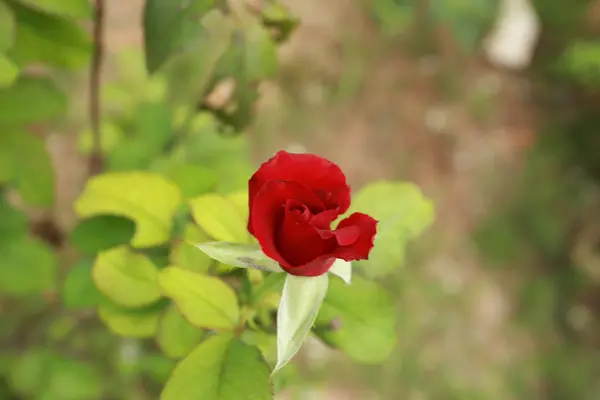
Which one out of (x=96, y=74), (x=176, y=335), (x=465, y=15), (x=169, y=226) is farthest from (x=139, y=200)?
(x=465, y=15)

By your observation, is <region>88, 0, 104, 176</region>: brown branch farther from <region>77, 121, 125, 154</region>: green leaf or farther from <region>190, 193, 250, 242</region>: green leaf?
<region>190, 193, 250, 242</region>: green leaf

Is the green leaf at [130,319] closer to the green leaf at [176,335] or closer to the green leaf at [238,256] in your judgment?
the green leaf at [176,335]

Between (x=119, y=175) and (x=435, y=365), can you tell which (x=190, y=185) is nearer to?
(x=119, y=175)

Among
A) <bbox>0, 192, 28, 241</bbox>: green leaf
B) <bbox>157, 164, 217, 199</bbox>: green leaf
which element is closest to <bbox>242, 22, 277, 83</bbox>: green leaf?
<bbox>157, 164, 217, 199</bbox>: green leaf

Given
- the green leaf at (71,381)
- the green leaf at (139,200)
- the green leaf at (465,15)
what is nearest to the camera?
the green leaf at (139,200)

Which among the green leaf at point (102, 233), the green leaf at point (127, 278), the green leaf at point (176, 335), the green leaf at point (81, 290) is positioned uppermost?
Answer: the green leaf at point (127, 278)

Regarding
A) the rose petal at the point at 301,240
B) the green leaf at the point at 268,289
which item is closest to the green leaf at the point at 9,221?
the green leaf at the point at 268,289
